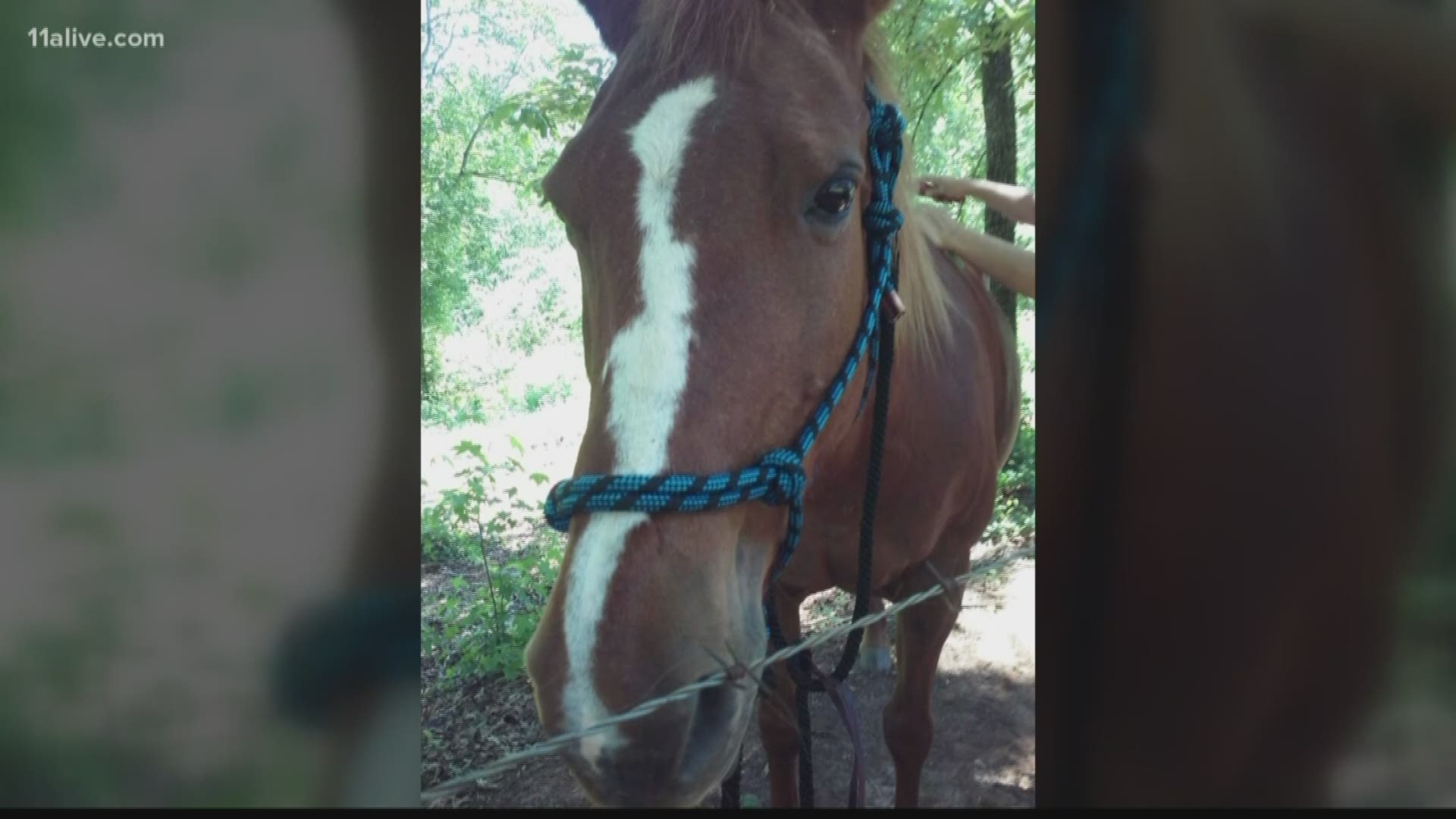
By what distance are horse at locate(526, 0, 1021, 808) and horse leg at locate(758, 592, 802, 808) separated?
848 mm

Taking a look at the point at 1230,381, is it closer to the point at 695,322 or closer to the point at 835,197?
the point at 835,197

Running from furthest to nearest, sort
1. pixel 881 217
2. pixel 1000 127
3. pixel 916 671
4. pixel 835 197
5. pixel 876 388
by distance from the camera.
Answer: pixel 1000 127, pixel 916 671, pixel 876 388, pixel 881 217, pixel 835 197

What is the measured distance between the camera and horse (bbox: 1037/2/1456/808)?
0.95m

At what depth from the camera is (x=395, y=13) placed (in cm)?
114

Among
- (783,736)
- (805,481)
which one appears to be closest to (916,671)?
(783,736)

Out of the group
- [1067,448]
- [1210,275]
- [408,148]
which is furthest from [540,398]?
[1210,275]

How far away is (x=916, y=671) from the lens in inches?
87.6

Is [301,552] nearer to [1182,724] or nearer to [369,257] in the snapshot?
[369,257]

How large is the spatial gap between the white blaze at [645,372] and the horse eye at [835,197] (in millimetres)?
230

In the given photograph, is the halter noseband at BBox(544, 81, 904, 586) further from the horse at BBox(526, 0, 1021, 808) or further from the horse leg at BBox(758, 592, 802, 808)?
the horse leg at BBox(758, 592, 802, 808)

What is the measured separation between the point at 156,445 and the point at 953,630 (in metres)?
3.09

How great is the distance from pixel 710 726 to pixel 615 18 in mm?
1346

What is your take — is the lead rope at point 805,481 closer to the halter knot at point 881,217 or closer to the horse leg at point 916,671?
the halter knot at point 881,217

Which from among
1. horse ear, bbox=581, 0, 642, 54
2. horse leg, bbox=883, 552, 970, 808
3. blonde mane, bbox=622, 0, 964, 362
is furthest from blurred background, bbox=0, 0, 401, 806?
horse leg, bbox=883, 552, 970, 808
